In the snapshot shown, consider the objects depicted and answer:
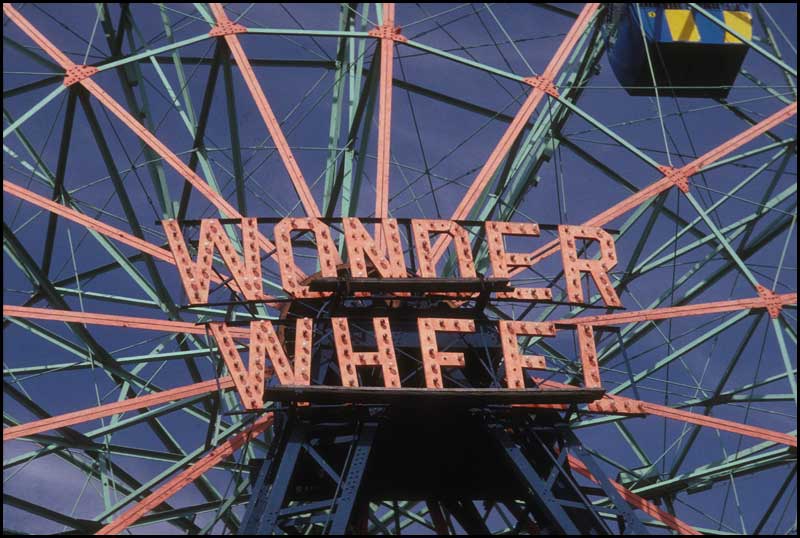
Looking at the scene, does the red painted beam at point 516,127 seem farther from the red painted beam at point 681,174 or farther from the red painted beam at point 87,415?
the red painted beam at point 87,415

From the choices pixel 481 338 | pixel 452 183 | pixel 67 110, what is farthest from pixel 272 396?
pixel 452 183

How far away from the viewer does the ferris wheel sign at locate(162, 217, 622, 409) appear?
2577cm

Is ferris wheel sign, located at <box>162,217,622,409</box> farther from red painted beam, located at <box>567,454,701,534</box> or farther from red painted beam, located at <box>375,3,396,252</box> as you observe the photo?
red painted beam, located at <box>567,454,701,534</box>

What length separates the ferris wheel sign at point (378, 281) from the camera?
2577cm

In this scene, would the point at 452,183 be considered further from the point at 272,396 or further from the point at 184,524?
the point at 272,396

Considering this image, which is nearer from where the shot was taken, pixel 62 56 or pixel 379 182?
pixel 379 182

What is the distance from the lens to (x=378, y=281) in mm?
26312

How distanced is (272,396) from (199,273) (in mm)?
3747

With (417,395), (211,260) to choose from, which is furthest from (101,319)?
(417,395)

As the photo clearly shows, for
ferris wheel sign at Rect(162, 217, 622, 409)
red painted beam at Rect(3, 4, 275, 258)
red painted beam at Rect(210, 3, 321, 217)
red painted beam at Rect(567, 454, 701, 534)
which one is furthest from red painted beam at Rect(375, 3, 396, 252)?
red painted beam at Rect(567, 454, 701, 534)

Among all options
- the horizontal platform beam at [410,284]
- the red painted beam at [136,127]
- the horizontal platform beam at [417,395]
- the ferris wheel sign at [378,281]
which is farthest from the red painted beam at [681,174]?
the red painted beam at [136,127]

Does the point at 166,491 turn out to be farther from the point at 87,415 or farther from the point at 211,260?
the point at 211,260

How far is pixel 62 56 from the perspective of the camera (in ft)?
99.7

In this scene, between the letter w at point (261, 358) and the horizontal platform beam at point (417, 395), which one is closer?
the horizontal platform beam at point (417, 395)
